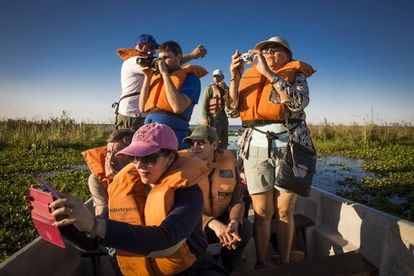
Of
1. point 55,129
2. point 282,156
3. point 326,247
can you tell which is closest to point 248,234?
point 282,156

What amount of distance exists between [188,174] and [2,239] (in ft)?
10.8

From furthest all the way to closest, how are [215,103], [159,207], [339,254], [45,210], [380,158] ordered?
[380,158]
[215,103]
[339,254]
[159,207]
[45,210]

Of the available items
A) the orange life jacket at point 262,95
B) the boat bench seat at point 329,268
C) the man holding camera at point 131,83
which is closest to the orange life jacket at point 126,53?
the man holding camera at point 131,83

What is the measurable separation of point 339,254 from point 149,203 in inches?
76.4

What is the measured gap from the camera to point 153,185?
189 centimetres

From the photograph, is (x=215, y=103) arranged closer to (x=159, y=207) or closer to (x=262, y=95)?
(x=262, y=95)

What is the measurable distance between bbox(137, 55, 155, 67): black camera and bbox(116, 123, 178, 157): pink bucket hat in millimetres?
1581

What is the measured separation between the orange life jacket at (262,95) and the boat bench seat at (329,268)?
1.28m

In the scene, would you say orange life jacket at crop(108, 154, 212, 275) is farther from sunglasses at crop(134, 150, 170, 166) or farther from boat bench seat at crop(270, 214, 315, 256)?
boat bench seat at crop(270, 214, 315, 256)

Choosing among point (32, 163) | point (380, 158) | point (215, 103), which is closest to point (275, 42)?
point (215, 103)

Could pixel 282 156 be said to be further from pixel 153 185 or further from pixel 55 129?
pixel 55 129

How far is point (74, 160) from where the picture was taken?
10.2 m

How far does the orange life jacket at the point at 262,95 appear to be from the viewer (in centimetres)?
298

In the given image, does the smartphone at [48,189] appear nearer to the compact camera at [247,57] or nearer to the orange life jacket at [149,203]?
the orange life jacket at [149,203]
